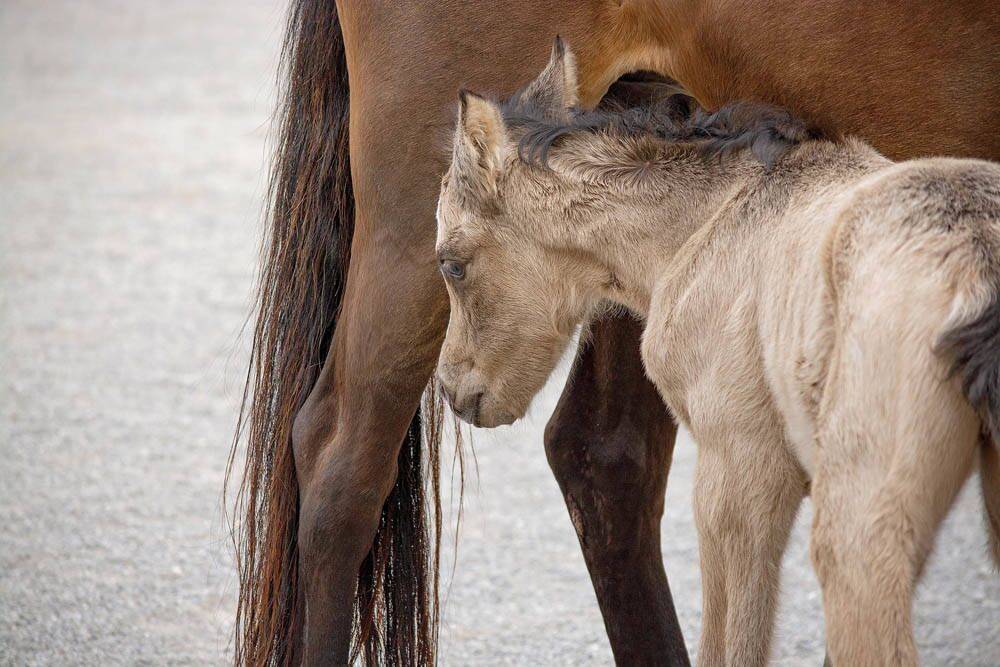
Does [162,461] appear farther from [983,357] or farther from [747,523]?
[983,357]

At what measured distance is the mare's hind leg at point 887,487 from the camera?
1516 mm

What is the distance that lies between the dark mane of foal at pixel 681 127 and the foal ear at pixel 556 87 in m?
0.01

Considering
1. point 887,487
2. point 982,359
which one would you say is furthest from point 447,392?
point 982,359

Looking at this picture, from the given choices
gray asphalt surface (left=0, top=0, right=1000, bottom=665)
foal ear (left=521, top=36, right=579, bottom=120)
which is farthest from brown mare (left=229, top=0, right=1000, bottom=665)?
gray asphalt surface (left=0, top=0, right=1000, bottom=665)

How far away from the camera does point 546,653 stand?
367 cm

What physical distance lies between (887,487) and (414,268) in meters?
1.17

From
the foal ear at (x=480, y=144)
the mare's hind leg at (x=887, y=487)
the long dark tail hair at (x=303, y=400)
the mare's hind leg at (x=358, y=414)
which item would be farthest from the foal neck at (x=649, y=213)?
the long dark tail hair at (x=303, y=400)

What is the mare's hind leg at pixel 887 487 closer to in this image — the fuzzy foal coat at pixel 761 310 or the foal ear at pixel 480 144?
the fuzzy foal coat at pixel 761 310

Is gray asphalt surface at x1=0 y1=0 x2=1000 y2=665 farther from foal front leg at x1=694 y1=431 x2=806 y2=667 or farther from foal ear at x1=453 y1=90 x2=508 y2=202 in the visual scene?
foal ear at x1=453 y1=90 x2=508 y2=202

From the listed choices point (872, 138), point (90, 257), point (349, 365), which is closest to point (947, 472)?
point (872, 138)

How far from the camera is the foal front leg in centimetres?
182

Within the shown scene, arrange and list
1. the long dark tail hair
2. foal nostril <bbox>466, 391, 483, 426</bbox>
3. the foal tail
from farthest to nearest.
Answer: the long dark tail hair → foal nostril <bbox>466, 391, 483, 426</bbox> → the foal tail

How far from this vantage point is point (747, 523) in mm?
1827

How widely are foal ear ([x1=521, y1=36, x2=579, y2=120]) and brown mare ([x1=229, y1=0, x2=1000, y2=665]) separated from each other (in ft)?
0.47
